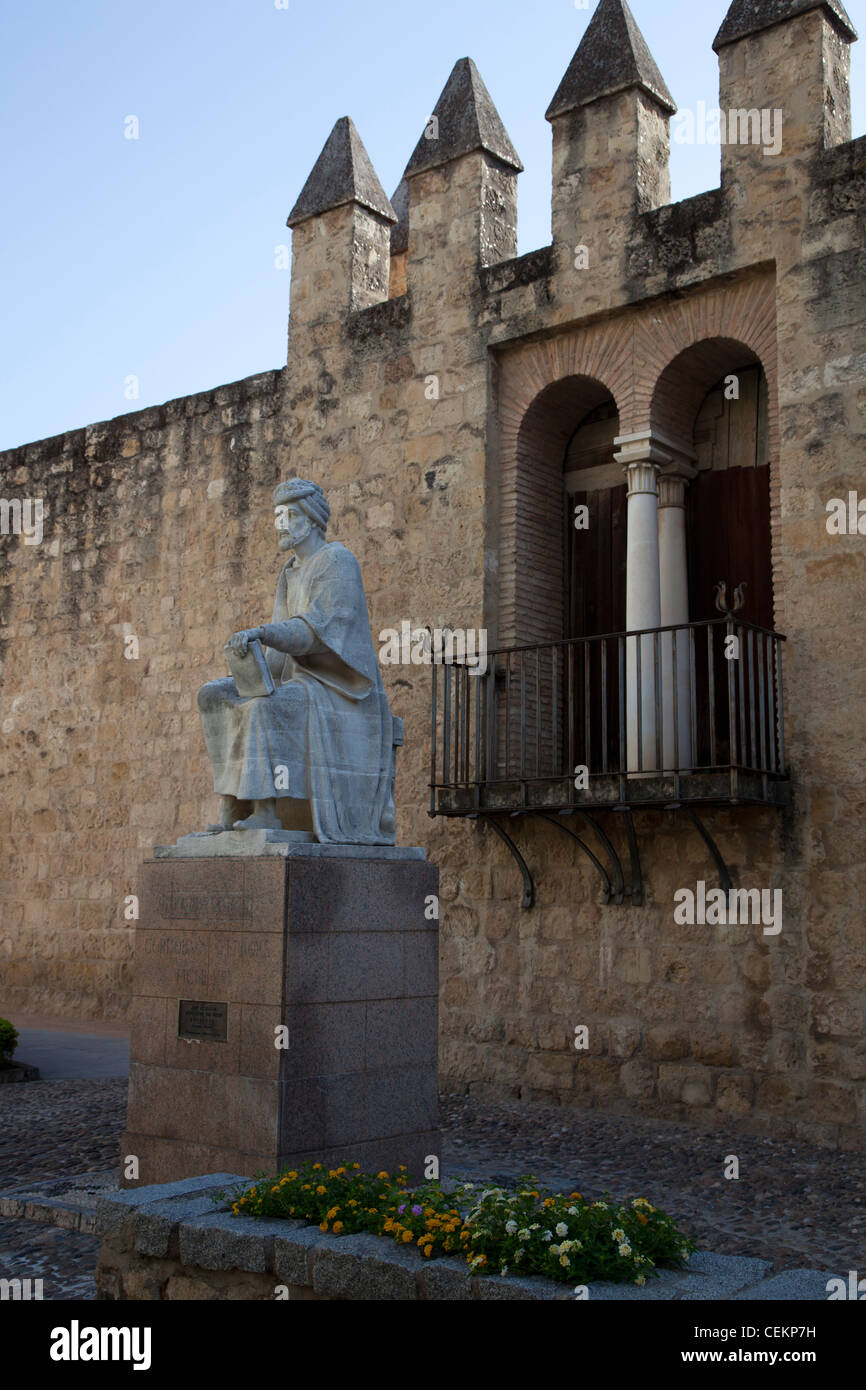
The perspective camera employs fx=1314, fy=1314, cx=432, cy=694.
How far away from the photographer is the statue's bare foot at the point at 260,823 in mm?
5719

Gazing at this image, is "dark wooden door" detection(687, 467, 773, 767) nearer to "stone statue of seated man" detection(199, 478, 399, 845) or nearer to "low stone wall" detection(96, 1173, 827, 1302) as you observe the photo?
"stone statue of seated man" detection(199, 478, 399, 845)

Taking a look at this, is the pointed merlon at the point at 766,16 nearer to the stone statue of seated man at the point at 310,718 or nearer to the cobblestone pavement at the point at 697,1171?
the stone statue of seated man at the point at 310,718

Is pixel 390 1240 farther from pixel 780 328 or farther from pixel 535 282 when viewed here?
pixel 535 282

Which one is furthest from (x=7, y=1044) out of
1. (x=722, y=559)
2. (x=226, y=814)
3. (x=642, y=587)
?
(x=722, y=559)

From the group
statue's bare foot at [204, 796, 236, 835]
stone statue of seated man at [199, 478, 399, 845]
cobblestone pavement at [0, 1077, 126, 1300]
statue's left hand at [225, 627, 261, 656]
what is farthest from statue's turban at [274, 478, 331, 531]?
cobblestone pavement at [0, 1077, 126, 1300]

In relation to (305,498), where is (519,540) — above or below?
above

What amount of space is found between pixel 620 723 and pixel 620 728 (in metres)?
0.03

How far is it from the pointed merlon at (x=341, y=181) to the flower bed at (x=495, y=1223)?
350 inches

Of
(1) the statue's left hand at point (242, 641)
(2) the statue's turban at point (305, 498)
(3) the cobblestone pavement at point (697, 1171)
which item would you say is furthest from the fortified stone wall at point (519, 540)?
(1) the statue's left hand at point (242, 641)

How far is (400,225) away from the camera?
14.9m

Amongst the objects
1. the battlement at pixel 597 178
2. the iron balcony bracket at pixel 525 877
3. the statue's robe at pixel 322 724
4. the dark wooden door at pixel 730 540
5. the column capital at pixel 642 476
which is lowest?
the iron balcony bracket at pixel 525 877

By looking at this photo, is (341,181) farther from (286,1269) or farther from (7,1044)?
(286,1269)

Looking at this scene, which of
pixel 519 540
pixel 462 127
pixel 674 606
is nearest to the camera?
pixel 674 606

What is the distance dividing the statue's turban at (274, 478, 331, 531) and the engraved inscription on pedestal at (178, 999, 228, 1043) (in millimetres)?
2348
